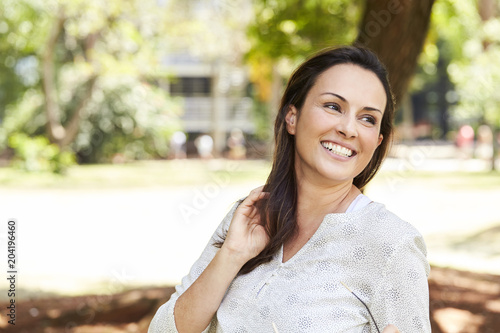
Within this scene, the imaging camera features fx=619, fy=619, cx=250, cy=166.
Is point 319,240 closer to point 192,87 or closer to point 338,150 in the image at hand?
point 338,150

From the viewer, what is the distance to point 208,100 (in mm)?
40906

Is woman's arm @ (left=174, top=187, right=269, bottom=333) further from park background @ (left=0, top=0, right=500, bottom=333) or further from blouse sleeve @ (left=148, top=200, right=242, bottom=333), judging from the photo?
park background @ (left=0, top=0, right=500, bottom=333)

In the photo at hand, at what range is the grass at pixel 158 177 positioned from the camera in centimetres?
1891

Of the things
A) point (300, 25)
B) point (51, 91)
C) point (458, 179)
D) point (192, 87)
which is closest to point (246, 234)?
point (300, 25)

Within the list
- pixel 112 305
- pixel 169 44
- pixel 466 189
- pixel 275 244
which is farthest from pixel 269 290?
pixel 169 44

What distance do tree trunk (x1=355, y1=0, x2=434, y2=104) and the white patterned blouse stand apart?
11.2 ft

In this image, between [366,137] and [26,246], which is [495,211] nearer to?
[26,246]

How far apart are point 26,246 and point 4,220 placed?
3.12 m

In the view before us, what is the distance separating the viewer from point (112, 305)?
6.01 m

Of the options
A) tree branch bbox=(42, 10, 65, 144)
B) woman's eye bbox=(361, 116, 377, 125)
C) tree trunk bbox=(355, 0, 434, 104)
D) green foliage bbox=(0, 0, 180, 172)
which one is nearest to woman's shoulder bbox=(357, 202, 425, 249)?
woman's eye bbox=(361, 116, 377, 125)

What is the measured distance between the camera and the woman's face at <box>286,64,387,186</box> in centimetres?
173

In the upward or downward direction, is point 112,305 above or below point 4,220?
above

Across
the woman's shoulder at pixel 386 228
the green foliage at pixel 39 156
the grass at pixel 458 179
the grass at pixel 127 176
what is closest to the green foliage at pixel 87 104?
the green foliage at pixel 39 156

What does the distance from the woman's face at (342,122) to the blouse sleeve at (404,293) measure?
0.30m
